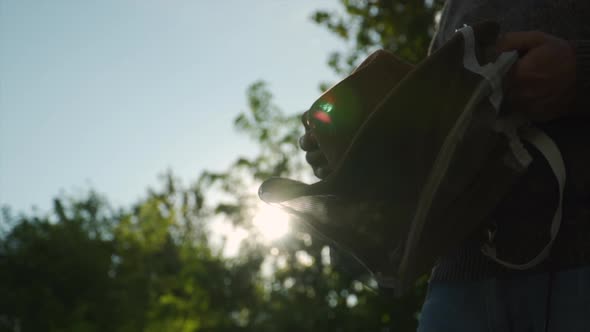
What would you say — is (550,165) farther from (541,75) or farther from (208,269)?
(208,269)

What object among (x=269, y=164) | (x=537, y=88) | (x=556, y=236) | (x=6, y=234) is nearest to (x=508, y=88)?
(x=537, y=88)

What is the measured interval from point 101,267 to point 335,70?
17.7m

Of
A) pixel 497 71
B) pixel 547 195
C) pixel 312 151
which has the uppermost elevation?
pixel 312 151

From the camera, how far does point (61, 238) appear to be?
2369 centimetres

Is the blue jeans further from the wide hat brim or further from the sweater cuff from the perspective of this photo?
the sweater cuff

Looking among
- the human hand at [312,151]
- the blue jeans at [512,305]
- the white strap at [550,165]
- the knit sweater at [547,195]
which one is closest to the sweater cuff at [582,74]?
the knit sweater at [547,195]

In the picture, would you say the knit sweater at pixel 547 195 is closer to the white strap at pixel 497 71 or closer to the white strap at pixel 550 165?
the white strap at pixel 550 165

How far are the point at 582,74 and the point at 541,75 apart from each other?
0.11 meters

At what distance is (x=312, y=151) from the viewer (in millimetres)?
1742

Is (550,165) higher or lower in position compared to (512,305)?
higher

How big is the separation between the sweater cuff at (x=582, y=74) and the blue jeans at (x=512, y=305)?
0.42 m

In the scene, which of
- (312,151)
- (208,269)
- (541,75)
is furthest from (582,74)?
(208,269)

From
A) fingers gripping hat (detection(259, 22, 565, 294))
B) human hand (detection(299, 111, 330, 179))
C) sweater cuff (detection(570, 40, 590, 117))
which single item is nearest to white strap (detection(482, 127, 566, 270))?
fingers gripping hat (detection(259, 22, 565, 294))

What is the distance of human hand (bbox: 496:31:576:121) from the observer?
1.23 m
